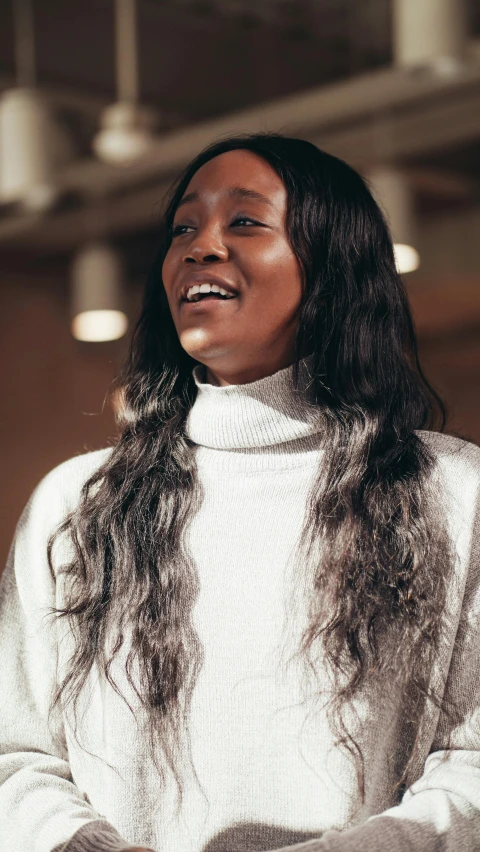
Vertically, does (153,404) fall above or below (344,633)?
above

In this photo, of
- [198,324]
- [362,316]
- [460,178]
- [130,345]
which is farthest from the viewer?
[460,178]

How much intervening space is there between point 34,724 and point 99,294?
2.60 metres

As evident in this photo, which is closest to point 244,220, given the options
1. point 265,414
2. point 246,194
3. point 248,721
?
point 246,194

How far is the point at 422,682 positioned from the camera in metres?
1.25

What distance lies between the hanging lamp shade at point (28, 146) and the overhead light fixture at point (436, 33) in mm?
1036

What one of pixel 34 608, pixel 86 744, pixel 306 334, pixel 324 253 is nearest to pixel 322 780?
pixel 86 744

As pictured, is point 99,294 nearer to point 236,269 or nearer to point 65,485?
point 65,485

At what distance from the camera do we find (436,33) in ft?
7.78

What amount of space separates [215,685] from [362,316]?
1.64ft

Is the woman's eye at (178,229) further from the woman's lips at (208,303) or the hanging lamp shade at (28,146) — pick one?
the hanging lamp shade at (28,146)

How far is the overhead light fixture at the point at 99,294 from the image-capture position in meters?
3.84

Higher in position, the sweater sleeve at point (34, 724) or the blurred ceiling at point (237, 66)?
the blurred ceiling at point (237, 66)

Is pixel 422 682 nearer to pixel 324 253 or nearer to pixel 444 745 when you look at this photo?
pixel 444 745

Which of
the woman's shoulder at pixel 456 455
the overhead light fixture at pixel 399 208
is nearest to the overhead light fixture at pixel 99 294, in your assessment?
the overhead light fixture at pixel 399 208
